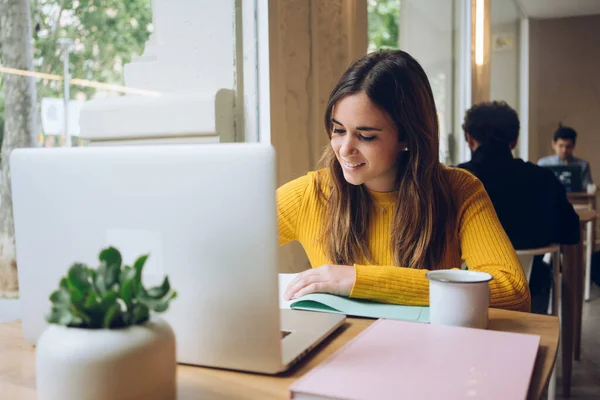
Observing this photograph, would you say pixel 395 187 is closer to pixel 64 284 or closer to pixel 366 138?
pixel 366 138

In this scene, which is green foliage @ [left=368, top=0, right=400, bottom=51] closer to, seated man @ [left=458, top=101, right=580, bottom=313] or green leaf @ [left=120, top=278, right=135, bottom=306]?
seated man @ [left=458, top=101, right=580, bottom=313]

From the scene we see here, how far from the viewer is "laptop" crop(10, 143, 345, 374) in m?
0.60

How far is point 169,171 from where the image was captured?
0.63 meters

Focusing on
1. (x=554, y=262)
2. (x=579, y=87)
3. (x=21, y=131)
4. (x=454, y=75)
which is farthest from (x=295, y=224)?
(x=579, y=87)

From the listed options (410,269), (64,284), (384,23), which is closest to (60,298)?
(64,284)

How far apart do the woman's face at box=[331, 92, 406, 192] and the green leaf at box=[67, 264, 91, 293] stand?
0.77 m

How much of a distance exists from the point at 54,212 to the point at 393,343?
0.45 meters

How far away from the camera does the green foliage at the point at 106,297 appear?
0.52m

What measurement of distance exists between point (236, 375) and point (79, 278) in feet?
0.71

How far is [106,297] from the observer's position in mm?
519

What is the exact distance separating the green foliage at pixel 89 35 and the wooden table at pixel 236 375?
0.86 meters

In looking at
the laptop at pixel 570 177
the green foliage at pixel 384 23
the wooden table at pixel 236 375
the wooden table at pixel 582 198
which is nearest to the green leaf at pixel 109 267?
the wooden table at pixel 236 375

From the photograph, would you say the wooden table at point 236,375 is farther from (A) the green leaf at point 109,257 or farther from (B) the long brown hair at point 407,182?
(B) the long brown hair at point 407,182

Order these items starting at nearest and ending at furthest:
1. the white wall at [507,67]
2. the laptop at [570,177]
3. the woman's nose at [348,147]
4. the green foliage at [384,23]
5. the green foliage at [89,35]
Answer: the woman's nose at [348,147] < the green foliage at [89,35] < the green foliage at [384,23] < the laptop at [570,177] < the white wall at [507,67]
